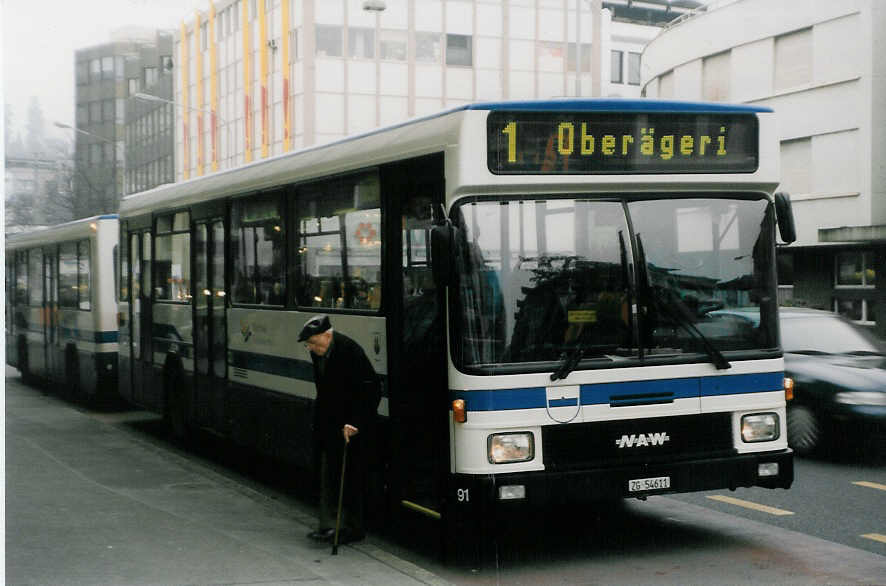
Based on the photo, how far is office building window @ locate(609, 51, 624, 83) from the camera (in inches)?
2238

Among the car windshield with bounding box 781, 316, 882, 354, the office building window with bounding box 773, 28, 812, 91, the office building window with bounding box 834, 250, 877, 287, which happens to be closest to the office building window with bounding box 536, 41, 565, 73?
the office building window with bounding box 773, 28, 812, 91

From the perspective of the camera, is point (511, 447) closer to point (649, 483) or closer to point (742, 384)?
point (649, 483)

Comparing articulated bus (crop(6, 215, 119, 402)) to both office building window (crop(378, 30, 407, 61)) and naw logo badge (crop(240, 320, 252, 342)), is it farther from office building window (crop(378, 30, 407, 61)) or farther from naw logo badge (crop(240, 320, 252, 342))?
office building window (crop(378, 30, 407, 61))

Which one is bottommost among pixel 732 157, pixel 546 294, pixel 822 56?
pixel 546 294

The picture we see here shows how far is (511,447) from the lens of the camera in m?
7.38

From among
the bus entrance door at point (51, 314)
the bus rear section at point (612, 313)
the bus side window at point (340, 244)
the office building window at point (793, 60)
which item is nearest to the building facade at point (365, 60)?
the office building window at point (793, 60)

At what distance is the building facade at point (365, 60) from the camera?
38094 mm

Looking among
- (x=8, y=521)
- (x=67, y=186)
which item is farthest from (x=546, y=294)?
(x=67, y=186)

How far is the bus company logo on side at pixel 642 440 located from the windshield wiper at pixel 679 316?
0.58m

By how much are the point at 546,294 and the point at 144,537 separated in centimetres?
320

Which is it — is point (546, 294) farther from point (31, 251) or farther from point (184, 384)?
point (31, 251)

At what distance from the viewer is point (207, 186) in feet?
42.1

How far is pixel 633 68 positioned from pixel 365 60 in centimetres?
2052

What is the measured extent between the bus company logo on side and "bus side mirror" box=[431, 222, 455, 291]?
4.95 feet
